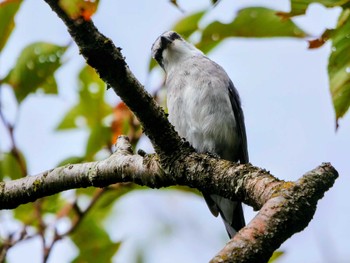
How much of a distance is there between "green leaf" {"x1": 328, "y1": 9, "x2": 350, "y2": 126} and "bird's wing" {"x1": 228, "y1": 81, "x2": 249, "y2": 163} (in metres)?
2.03

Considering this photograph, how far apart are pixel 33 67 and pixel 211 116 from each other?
131 centimetres

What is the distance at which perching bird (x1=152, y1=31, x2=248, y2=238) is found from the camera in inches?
172

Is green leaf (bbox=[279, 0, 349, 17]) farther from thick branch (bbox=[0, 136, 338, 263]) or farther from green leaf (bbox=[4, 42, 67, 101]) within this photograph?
green leaf (bbox=[4, 42, 67, 101])

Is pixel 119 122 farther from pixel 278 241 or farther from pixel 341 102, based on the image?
pixel 278 241

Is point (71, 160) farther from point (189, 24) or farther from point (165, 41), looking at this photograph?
point (165, 41)

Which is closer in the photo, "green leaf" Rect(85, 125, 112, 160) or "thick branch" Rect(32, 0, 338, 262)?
"thick branch" Rect(32, 0, 338, 262)

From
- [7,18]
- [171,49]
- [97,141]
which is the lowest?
[97,141]

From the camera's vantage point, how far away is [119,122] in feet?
12.2

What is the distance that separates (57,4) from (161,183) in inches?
42.2

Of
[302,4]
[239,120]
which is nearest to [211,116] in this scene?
[239,120]

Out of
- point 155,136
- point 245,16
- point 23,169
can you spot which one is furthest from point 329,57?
point 23,169

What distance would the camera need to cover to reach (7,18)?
135 inches

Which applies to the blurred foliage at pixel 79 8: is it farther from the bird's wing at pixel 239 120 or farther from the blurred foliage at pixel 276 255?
the bird's wing at pixel 239 120

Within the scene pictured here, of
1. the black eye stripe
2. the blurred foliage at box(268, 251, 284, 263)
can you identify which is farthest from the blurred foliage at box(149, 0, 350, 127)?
the black eye stripe
